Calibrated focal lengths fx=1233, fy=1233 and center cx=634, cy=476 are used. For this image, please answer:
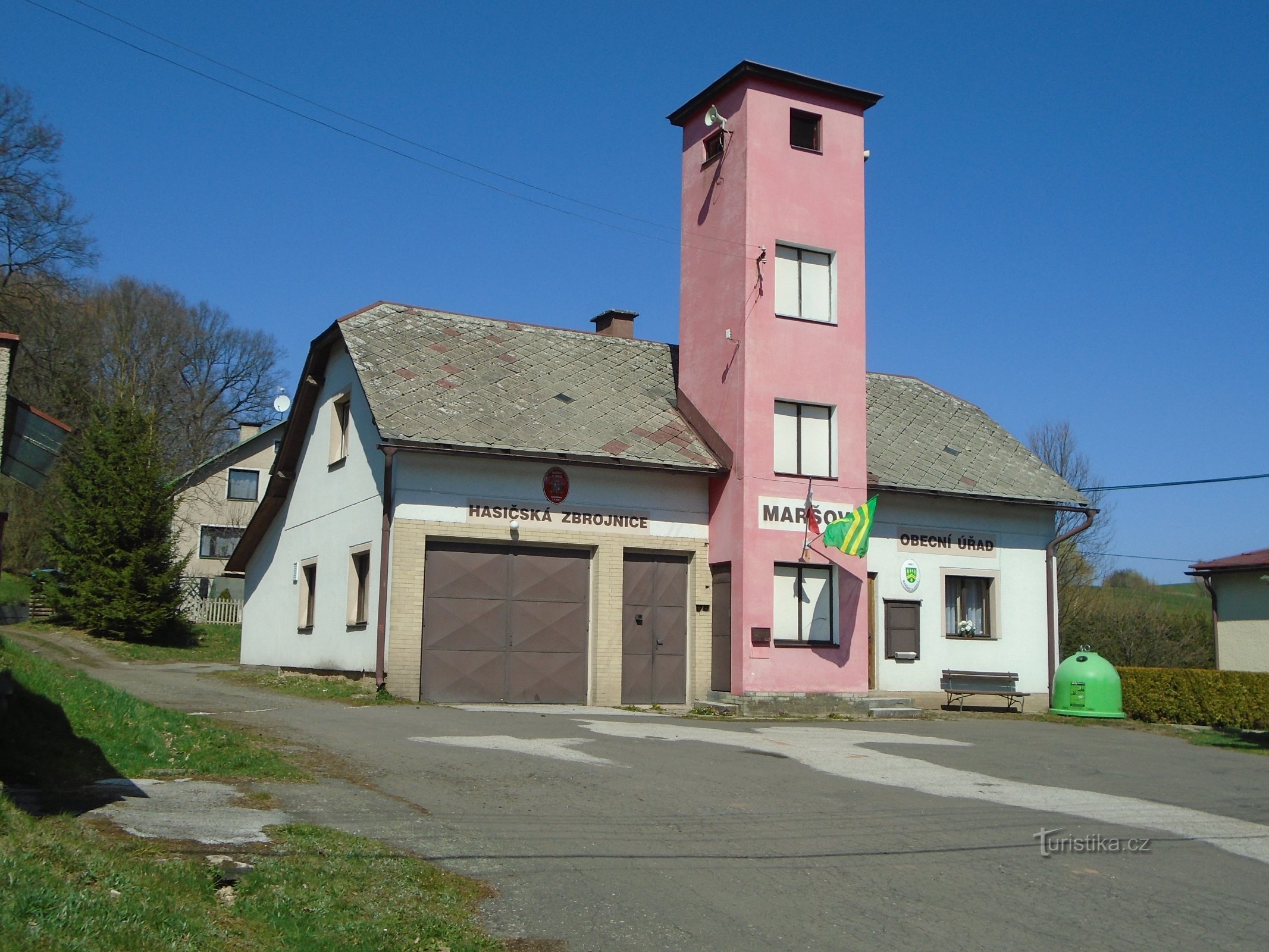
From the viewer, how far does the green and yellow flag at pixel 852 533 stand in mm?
20906

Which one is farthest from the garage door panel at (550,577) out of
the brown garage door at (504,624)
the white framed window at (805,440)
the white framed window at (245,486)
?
the white framed window at (245,486)

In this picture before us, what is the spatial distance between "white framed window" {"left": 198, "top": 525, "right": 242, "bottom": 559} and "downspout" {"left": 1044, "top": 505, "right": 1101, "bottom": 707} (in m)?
32.7

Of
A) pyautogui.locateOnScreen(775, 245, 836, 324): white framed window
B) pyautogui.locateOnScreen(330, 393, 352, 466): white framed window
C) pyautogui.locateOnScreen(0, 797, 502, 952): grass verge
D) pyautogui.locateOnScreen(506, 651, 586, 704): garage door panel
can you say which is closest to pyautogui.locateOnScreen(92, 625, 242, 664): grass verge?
pyautogui.locateOnScreen(330, 393, 352, 466): white framed window

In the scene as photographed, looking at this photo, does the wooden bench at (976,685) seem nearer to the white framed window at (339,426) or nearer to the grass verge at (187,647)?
the white framed window at (339,426)

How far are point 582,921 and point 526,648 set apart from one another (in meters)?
13.8

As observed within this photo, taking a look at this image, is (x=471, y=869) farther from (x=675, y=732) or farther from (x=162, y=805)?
(x=675, y=732)

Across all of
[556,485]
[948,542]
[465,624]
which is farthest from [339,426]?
[948,542]

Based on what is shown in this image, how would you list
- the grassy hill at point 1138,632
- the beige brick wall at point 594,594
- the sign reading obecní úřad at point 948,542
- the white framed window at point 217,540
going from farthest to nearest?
the white framed window at point 217,540
the grassy hill at point 1138,632
the sign reading obecní úřad at point 948,542
the beige brick wall at point 594,594

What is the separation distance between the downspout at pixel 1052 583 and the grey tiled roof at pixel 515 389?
8.22 meters

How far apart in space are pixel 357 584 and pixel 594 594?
421cm

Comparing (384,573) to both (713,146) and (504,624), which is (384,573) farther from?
(713,146)

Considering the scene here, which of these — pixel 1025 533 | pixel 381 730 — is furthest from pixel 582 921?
pixel 1025 533

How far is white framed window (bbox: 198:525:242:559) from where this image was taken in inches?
1886

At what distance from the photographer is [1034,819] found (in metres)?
10.0
